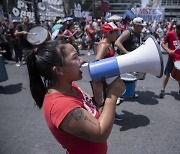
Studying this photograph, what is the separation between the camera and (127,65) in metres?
1.31

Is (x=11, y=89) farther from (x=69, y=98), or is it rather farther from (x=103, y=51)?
(x=69, y=98)

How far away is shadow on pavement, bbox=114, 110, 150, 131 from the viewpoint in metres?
3.24

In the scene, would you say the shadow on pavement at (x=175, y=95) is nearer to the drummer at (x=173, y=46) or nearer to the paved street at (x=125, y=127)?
the paved street at (x=125, y=127)

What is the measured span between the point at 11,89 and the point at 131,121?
9.78 ft

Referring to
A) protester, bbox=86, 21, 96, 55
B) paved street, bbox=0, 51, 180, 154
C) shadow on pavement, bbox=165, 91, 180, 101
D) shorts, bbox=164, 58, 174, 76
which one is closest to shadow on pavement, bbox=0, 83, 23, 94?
paved street, bbox=0, 51, 180, 154

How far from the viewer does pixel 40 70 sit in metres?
1.29

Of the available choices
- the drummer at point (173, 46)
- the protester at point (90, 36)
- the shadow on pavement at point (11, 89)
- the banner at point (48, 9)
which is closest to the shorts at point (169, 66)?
the drummer at point (173, 46)

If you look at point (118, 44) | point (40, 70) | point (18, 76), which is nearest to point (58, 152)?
point (40, 70)

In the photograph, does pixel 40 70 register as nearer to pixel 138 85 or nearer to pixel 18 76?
pixel 138 85

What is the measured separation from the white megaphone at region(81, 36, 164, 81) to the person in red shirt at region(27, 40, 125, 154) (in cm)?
5

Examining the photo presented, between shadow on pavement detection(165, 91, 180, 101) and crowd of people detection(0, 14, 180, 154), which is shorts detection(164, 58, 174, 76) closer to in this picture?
shadow on pavement detection(165, 91, 180, 101)

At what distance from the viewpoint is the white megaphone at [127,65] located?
1.29 m

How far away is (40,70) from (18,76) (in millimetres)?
5202

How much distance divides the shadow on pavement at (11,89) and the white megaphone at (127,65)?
3.94 metres
